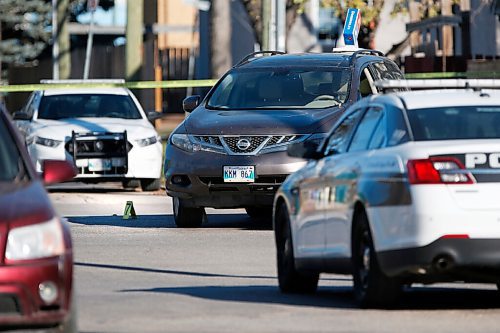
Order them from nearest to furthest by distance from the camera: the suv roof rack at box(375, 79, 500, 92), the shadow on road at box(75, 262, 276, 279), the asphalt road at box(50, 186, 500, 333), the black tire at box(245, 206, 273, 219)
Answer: the asphalt road at box(50, 186, 500, 333)
the suv roof rack at box(375, 79, 500, 92)
the shadow on road at box(75, 262, 276, 279)
the black tire at box(245, 206, 273, 219)

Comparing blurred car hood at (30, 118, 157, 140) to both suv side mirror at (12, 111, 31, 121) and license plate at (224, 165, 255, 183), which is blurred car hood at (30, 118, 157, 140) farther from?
license plate at (224, 165, 255, 183)

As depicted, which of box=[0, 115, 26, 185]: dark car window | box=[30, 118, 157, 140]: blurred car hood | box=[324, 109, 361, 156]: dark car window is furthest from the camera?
box=[30, 118, 157, 140]: blurred car hood

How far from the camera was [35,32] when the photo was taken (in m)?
59.8

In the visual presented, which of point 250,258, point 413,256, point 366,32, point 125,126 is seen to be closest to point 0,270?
point 413,256

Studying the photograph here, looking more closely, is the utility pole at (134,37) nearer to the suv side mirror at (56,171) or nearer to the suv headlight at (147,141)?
the suv headlight at (147,141)

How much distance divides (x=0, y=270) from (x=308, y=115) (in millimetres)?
9953

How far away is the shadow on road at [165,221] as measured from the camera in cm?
1875

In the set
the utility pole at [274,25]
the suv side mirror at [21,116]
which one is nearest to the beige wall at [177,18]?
the utility pole at [274,25]

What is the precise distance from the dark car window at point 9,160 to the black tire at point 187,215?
891 cm

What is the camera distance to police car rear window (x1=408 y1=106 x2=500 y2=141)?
11.0 m

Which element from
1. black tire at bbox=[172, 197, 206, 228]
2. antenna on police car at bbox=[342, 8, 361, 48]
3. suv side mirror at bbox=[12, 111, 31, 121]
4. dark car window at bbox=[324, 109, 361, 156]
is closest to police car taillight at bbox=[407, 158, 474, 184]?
dark car window at bbox=[324, 109, 361, 156]

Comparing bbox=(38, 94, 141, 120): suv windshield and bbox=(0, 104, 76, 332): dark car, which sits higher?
bbox=(0, 104, 76, 332): dark car

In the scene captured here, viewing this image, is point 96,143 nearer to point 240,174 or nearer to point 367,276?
point 240,174

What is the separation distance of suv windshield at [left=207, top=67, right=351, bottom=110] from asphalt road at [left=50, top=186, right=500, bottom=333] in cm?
140
